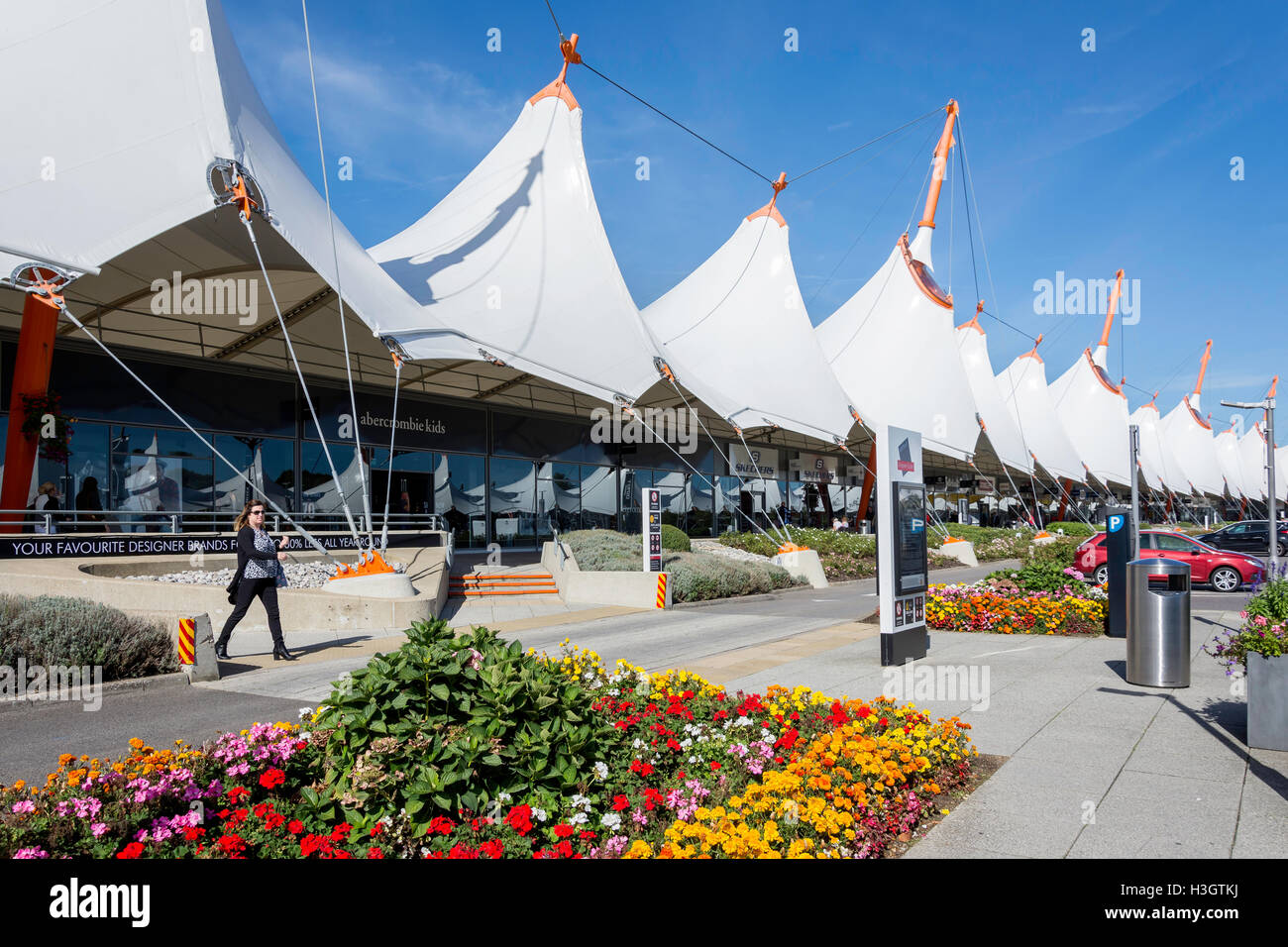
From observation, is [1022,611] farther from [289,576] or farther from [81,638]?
[289,576]

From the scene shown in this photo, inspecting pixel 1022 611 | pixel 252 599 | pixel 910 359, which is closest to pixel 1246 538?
pixel 910 359

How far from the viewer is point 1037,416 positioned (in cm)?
5259

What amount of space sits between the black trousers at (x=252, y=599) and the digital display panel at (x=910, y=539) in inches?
301

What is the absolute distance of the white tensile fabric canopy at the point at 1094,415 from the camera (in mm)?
60031

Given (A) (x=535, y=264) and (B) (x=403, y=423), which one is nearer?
(A) (x=535, y=264)

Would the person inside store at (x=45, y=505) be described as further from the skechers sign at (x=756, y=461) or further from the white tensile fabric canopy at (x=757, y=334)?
the skechers sign at (x=756, y=461)

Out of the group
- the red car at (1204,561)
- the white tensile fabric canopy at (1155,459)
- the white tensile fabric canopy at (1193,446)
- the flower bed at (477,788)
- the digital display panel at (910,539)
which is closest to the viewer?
the flower bed at (477,788)

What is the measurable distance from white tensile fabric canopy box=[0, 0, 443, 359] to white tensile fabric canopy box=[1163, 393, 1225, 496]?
88.2 m

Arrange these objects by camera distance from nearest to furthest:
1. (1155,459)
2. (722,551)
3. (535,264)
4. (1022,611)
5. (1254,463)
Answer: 1. (1022,611)
2. (535,264)
3. (722,551)
4. (1155,459)
5. (1254,463)

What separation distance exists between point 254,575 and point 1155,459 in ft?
257

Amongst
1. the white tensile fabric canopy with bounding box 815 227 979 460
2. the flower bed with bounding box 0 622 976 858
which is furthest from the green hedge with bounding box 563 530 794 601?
the white tensile fabric canopy with bounding box 815 227 979 460

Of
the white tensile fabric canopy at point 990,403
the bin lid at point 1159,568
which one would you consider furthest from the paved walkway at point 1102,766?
the white tensile fabric canopy at point 990,403

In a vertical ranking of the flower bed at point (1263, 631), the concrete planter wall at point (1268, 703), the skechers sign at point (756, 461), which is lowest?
the concrete planter wall at point (1268, 703)
